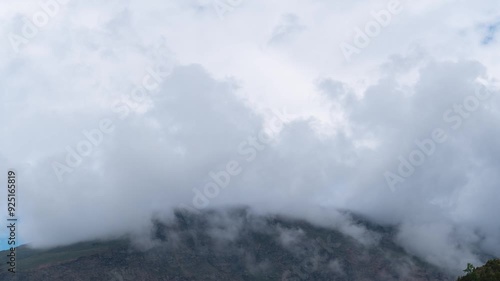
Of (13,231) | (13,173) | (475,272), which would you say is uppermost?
(13,173)

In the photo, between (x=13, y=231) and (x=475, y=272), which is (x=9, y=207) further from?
(x=475, y=272)

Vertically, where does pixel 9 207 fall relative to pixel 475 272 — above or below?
above

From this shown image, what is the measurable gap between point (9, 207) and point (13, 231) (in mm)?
12941

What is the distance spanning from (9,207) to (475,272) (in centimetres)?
14647

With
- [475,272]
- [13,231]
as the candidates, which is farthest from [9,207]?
[475,272]

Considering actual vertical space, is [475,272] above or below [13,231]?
below

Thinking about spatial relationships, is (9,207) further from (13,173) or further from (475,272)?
(475,272)

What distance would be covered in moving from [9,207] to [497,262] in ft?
505

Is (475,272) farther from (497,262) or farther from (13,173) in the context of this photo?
(13,173)

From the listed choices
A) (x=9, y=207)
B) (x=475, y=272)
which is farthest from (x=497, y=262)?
(x=9, y=207)

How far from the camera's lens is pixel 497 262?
19012 cm

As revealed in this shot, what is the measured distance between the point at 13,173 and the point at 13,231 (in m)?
18.5

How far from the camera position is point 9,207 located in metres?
180

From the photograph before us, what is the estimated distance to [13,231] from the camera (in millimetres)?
189125
